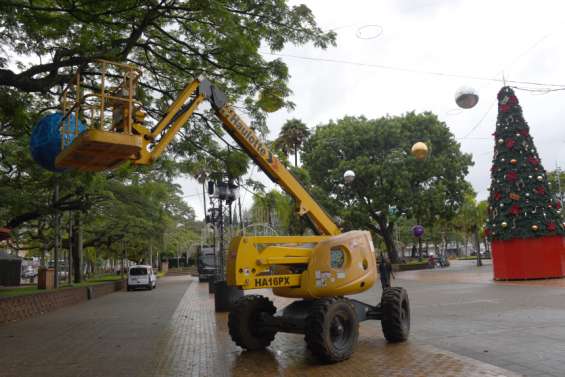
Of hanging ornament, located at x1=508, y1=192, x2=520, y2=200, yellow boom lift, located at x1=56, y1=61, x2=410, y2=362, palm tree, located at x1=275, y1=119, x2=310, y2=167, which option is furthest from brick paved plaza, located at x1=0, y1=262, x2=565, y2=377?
palm tree, located at x1=275, y1=119, x2=310, y2=167

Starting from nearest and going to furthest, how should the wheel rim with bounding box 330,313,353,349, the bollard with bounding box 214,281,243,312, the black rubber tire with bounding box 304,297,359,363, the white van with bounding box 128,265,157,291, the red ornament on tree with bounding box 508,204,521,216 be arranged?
the black rubber tire with bounding box 304,297,359,363
the wheel rim with bounding box 330,313,353,349
the bollard with bounding box 214,281,243,312
the red ornament on tree with bounding box 508,204,521,216
the white van with bounding box 128,265,157,291

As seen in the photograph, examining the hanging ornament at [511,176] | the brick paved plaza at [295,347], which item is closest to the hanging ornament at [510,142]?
the hanging ornament at [511,176]

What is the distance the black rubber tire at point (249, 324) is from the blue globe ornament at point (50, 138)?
3731 mm

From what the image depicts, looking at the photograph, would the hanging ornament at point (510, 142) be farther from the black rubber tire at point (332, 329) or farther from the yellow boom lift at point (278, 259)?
the black rubber tire at point (332, 329)

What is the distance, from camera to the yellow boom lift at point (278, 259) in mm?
6809

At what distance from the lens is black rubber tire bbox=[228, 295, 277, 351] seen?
27.5ft

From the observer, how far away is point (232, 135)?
28.5 feet

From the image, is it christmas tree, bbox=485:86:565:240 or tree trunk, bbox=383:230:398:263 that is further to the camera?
tree trunk, bbox=383:230:398:263

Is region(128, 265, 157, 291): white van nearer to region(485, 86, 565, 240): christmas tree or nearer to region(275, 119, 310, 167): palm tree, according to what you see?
region(485, 86, 565, 240): christmas tree

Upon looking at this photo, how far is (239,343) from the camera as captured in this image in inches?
331

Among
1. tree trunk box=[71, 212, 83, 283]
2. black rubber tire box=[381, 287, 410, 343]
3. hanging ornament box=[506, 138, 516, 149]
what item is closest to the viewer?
black rubber tire box=[381, 287, 410, 343]

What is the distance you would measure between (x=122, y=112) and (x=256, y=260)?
3.06 m

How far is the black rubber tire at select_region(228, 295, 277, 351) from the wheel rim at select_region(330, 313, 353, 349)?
4.52 feet

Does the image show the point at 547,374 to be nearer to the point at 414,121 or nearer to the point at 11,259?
the point at 414,121
